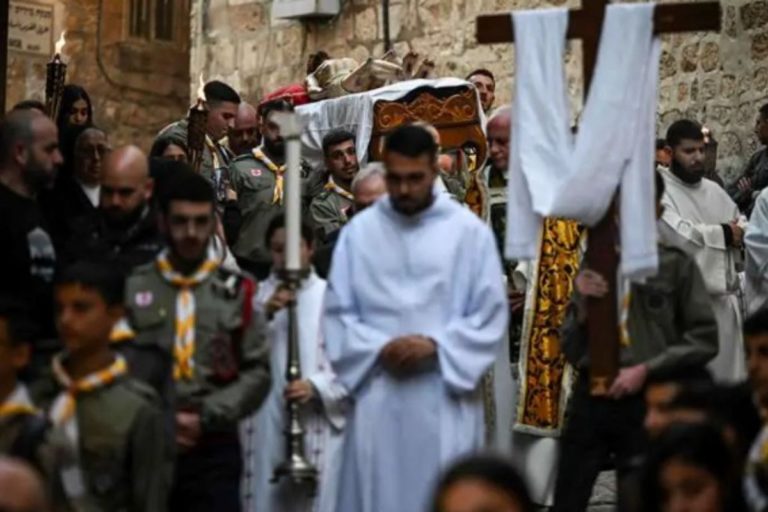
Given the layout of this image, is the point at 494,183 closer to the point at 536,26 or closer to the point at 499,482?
the point at 536,26

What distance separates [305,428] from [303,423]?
0.08 ft

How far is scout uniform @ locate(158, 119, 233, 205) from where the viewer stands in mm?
12750

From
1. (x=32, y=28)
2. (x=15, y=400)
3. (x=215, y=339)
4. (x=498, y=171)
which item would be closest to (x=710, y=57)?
(x=498, y=171)

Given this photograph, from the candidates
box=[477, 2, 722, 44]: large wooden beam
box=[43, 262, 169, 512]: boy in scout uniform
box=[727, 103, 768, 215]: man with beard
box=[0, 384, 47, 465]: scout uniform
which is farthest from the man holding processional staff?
box=[727, 103, 768, 215]: man with beard

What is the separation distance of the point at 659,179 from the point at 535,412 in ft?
7.36

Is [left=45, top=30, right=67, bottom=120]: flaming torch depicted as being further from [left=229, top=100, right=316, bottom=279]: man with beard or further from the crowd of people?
[left=229, top=100, right=316, bottom=279]: man with beard

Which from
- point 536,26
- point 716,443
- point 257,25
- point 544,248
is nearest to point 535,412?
point 544,248

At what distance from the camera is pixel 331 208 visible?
12.4m

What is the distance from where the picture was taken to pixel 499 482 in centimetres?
612

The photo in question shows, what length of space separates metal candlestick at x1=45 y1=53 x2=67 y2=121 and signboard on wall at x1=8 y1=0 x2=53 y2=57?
1319 cm

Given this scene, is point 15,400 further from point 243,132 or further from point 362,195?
point 243,132

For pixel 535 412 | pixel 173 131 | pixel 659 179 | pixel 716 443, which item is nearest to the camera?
pixel 716 443

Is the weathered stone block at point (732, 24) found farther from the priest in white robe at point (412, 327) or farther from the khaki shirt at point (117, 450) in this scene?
the khaki shirt at point (117, 450)

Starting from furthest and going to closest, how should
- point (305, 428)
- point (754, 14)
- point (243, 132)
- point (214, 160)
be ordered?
point (754, 14)
point (243, 132)
point (214, 160)
point (305, 428)
